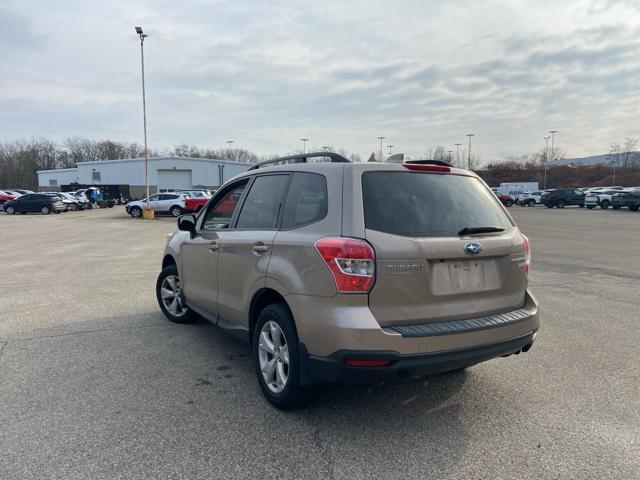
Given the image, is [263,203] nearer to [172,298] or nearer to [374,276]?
[374,276]

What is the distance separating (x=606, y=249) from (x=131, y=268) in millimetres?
13111

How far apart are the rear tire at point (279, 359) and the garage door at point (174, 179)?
64.9 meters

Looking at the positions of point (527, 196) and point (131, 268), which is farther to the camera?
point (527, 196)

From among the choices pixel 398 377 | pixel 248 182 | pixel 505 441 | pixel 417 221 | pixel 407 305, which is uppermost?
pixel 248 182

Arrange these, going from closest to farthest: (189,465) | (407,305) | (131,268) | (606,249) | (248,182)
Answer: (189,465), (407,305), (248,182), (131,268), (606,249)

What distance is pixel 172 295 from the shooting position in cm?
582

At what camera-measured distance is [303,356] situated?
3.13 m

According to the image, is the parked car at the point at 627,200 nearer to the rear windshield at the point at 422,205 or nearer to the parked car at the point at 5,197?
the rear windshield at the point at 422,205

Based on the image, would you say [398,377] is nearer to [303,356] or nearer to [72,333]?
[303,356]

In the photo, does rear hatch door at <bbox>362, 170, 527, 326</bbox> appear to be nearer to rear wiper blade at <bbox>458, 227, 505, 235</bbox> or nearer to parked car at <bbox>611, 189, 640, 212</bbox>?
rear wiper blade at <bbox>458, 227, 505, 235</bbox>

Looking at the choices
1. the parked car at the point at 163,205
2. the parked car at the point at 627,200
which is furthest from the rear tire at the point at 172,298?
the parked car at the point at 627,200

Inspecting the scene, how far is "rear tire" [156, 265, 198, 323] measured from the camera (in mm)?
5660

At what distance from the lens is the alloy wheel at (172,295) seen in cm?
571

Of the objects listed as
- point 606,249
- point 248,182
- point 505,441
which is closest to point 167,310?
point 248,182
